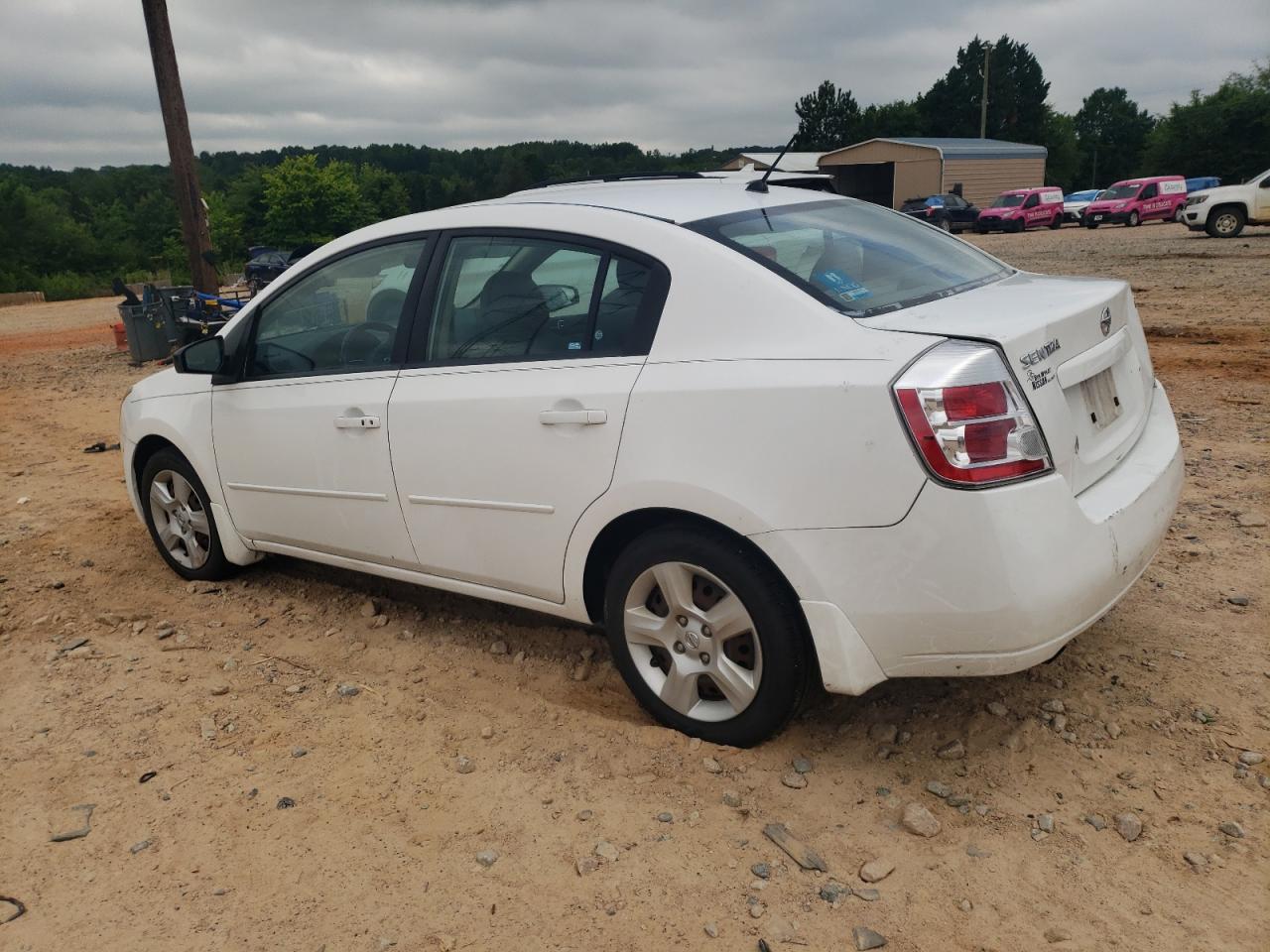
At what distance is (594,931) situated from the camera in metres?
2.39

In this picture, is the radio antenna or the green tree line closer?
the radio antenna

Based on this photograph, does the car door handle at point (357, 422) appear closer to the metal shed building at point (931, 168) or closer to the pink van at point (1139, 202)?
the pink van at point (1139, 202)

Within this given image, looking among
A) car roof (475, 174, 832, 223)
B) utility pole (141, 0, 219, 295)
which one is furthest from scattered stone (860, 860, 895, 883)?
utility pole (141, 0, 219, 295)

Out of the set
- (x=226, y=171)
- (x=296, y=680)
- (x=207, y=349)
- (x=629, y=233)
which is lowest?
(x=296, y=680)

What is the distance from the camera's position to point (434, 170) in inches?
3408

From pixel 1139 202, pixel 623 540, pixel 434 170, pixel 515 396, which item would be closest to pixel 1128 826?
pixel 623 540

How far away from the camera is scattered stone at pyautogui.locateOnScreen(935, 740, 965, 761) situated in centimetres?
300

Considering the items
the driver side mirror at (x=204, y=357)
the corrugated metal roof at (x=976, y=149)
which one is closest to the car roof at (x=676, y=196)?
the driver side mirror at (x=204, y=357)

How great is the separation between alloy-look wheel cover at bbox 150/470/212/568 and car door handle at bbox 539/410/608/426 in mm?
2350

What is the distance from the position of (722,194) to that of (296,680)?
2.43m

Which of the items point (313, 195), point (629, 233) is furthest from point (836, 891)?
point (313, 195)

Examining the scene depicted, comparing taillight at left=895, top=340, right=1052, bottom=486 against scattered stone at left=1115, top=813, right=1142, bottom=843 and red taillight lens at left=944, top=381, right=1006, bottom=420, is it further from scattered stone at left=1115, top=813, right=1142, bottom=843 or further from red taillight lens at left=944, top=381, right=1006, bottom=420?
scattered stone at left=1115, top=813, right=1142, bottom=843

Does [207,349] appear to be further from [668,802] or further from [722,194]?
[668,802]

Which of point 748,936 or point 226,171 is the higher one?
point 226,171
